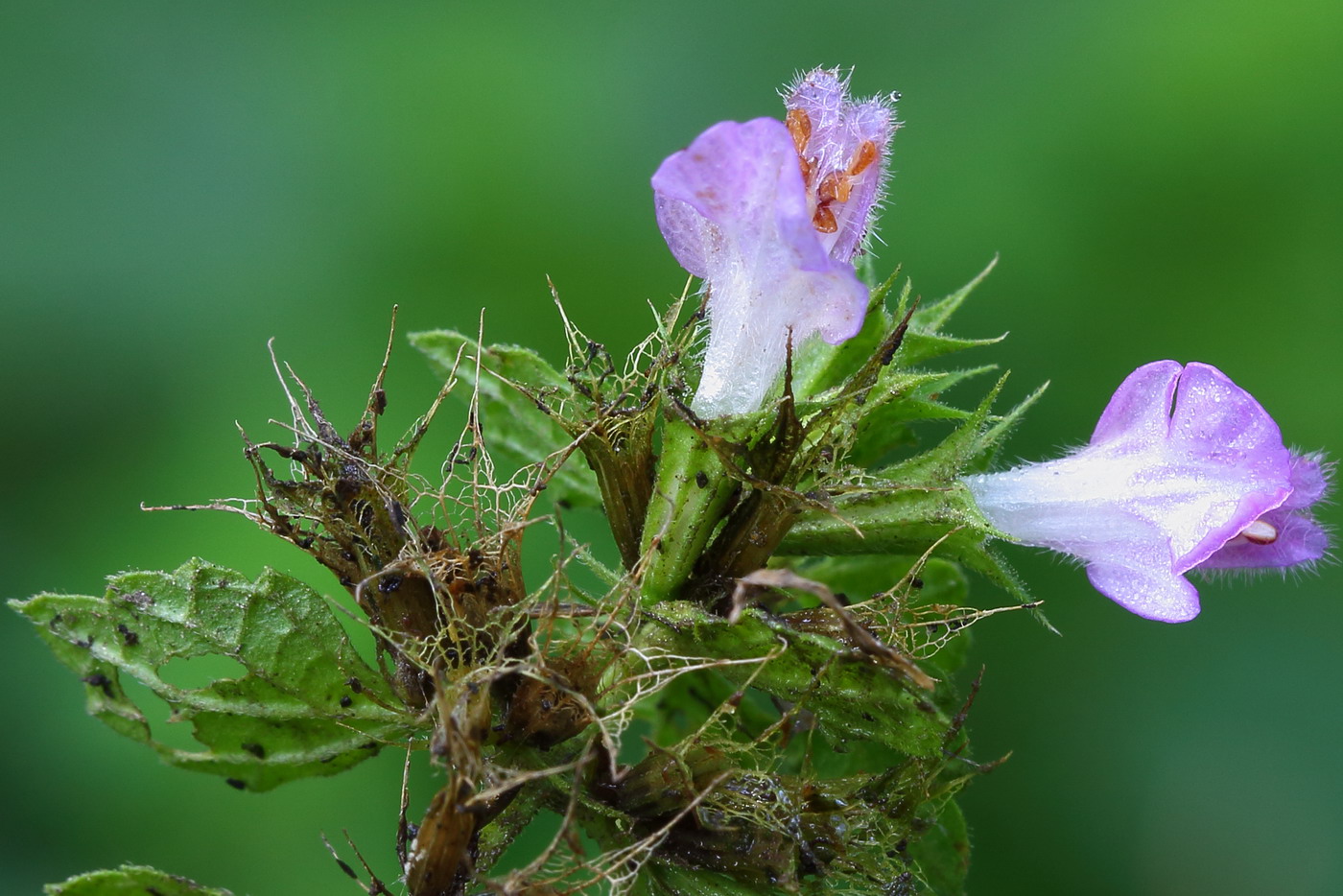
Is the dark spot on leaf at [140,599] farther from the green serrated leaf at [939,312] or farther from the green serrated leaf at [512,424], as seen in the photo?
the green serrated leaf at [939,312]

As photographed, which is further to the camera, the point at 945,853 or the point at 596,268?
the point at 596,268

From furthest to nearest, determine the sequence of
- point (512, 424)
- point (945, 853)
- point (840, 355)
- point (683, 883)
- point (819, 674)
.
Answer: point (512, 424) < point (945, 853) < point (840, 355) < point (683, 883) < point (819, 674)

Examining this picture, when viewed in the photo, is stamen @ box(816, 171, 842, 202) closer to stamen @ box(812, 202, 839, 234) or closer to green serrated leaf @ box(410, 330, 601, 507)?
stamen @ box(812, 202, 839, 234)

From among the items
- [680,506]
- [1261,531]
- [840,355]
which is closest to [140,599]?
[680,506]

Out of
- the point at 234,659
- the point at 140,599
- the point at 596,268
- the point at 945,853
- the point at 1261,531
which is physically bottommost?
the point at 945,853

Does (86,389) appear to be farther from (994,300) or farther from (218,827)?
(994,300)

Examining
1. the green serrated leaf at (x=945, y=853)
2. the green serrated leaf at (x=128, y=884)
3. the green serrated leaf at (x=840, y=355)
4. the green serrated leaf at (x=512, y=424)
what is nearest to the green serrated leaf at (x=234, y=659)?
the green serrated leaf at (x=128, y=884)

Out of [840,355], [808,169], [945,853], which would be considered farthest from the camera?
[945,853]

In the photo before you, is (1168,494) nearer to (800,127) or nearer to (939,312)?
(939,312)

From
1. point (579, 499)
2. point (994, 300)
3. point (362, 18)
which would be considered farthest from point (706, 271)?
point (362, 18)
